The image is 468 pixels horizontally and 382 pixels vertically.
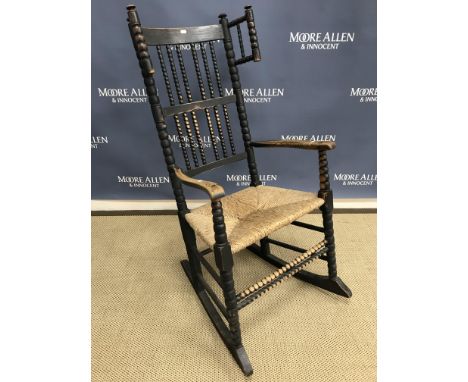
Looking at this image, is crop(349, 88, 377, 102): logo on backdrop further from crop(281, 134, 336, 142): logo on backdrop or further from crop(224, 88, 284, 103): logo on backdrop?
crop(224, 88, 284, 103): logo on backdrop

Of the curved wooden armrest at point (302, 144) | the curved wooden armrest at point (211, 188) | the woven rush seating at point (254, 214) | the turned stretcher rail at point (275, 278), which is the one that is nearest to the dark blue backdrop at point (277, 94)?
the curved wooden armrest at point (302, 144)

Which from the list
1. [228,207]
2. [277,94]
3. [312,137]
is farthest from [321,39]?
[228,207]

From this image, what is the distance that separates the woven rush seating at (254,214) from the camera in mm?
1091

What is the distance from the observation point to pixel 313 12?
5.47ft

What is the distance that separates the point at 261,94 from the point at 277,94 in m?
0.10

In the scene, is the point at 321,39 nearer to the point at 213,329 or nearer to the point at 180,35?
the point at 180,35

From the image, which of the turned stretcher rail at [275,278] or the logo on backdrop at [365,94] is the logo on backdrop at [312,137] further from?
the turned stretcher rail at [275,278]

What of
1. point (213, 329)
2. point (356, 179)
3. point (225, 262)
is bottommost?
point (213, 329)

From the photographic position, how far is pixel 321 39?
5.65 feet

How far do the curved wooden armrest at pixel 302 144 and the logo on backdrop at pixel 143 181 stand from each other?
877 millimetres

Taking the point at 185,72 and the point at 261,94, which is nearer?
the point at 185,72

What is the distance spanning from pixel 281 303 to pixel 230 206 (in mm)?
526

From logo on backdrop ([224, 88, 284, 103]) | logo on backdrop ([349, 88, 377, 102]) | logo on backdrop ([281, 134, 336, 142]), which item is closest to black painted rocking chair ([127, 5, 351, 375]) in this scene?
logo on backdrop ([224, 88, 284, 103])

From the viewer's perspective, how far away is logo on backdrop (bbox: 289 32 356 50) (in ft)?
5.62
